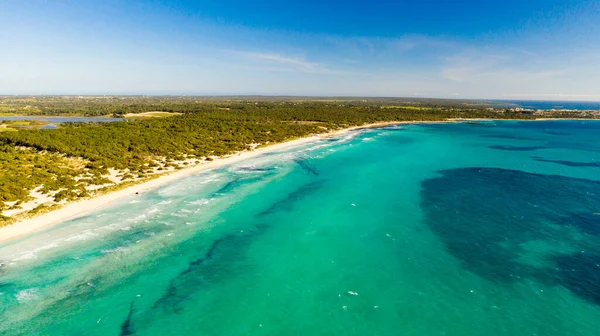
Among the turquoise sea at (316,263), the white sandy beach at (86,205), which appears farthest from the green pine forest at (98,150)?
the turquoise sea at (316,263)

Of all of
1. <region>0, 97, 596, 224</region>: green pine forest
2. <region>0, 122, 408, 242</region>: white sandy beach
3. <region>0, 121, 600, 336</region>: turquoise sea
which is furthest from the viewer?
<region>0, 97, 596, 224</region>: green pine forest

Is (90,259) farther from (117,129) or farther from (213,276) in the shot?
(117,129)

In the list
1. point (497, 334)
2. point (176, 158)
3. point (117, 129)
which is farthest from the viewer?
point (117, 129)

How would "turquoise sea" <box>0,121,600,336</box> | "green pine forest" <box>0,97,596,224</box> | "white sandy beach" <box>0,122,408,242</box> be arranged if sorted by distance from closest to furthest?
"turquoise sea" <box>0,121,600,336</box> → "white sandy beach" <box>0,122,408,242</box> → "green pine forest" <box>0,97,596,224</box>

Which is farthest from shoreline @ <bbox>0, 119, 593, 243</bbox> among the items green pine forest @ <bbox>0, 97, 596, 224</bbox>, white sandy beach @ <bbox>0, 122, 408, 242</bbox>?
green pine forest @ <bbox>0, 97, 596, 224</bbox>

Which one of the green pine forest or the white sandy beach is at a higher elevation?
the green pine forest

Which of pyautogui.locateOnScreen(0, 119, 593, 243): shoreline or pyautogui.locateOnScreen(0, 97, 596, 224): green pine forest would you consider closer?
pyautogui.locateOnScreen(0, 119, 593, 243): shoreline

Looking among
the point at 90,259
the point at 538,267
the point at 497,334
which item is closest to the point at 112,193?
the point at 90,259

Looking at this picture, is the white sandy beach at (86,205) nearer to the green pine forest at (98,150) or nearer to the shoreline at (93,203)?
the shoreline at (93,203)

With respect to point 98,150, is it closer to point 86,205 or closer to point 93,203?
point 93,203

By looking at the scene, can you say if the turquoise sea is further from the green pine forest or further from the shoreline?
the green pine forest
